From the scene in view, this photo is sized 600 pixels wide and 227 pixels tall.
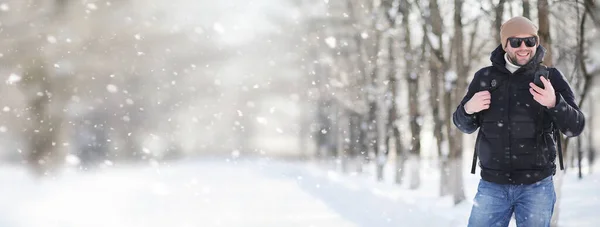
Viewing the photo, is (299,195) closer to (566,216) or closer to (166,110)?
(566,216)

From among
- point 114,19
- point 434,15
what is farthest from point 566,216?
point 114,19

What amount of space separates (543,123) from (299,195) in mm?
14967

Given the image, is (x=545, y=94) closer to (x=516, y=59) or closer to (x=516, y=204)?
(x=516, y=59)

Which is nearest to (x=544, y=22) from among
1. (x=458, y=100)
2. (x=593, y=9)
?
(x=593, y=9)

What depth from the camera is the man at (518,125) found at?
3510 millimetres

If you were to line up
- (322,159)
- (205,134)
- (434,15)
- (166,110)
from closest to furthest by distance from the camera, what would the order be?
(434,15) < (322,159) < (166,110) < (205,134)

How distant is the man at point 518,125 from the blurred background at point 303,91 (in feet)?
16.8

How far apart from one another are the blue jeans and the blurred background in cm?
520

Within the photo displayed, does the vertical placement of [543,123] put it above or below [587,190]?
above

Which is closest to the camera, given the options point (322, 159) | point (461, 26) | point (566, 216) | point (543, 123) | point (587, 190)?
point (543, 123)

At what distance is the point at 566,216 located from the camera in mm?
11625

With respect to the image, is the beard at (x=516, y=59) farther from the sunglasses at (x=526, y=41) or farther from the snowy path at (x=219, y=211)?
the snowy path at (x=219, y=211)

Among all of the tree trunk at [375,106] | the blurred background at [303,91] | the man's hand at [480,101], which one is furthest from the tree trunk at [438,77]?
the man's hand at [480,101]

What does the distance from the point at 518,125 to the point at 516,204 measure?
0.45 metres
